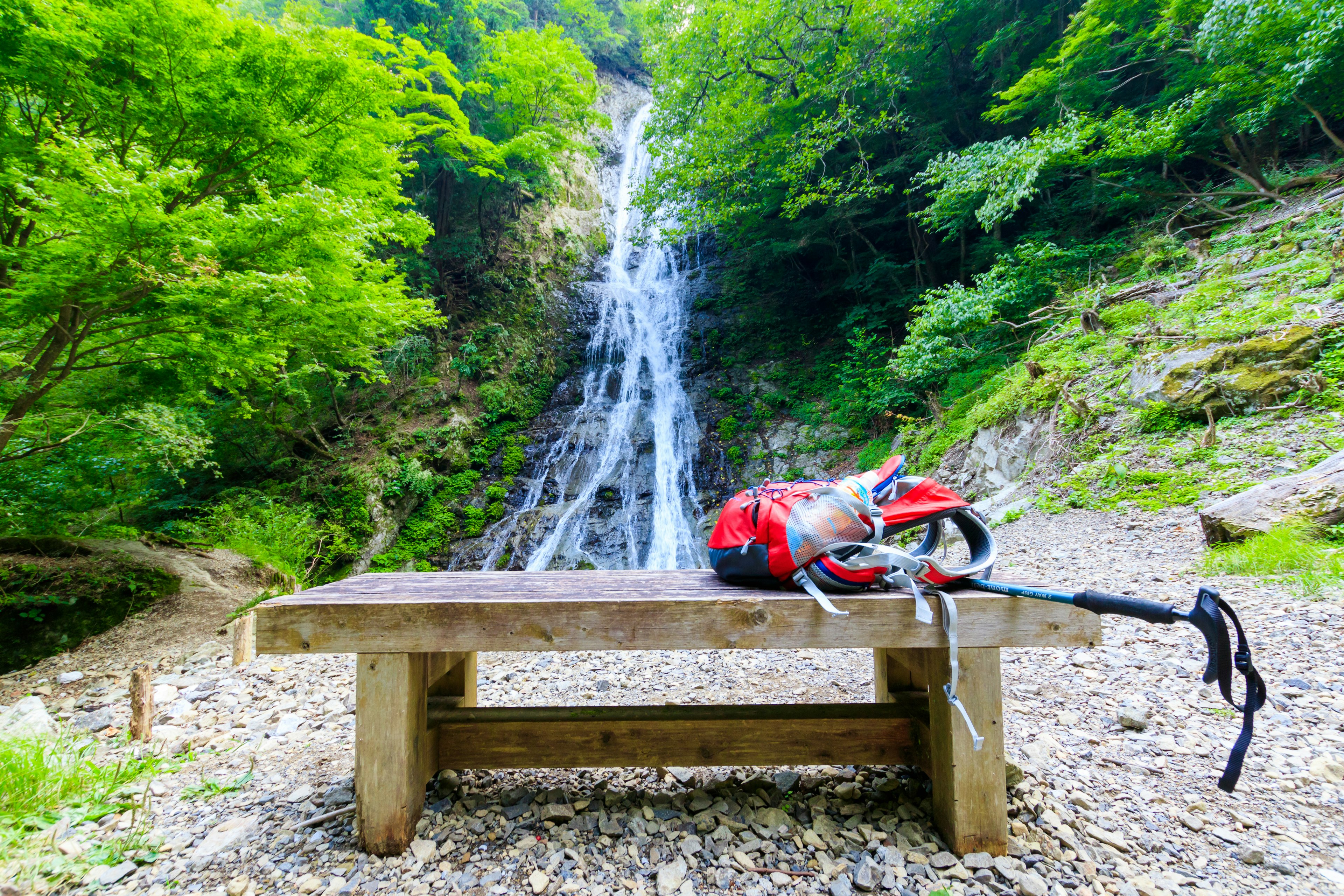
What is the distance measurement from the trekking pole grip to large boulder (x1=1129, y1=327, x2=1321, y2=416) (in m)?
5.61

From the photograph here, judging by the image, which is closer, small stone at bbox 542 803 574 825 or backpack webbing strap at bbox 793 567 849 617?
backpack webbing strap at bbox 793 567 849 617

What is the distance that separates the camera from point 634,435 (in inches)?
437

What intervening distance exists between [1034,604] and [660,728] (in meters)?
1.24

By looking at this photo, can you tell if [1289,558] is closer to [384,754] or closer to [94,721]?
[384,754]

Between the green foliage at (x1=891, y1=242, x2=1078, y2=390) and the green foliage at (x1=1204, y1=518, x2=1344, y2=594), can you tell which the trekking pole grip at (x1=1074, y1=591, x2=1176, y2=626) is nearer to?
the green foliage at (x1=1204, y1=518, x2=1344, y2=594)

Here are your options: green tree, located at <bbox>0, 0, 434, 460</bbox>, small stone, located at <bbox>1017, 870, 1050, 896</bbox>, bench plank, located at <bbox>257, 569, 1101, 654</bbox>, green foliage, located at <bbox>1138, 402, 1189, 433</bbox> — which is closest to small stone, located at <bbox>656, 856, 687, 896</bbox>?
bench plank, located at <bbox>257, 569, 1101, 654</bbox>

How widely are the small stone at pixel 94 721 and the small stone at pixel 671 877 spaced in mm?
3337

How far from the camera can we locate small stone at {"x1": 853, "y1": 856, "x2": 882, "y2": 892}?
137cm

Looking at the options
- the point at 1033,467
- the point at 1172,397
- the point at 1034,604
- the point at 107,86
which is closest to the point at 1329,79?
the point at 1172,397

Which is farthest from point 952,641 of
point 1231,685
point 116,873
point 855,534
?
point 116,873

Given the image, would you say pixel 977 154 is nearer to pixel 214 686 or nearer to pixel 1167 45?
pixel 1167 45

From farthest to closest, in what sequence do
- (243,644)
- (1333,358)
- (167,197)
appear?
(1333,358)
(167,197)
(243,644)

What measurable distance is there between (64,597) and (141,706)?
2.51 meters

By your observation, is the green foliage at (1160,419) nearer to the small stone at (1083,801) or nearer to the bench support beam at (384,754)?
the small stone at (1083,801)
